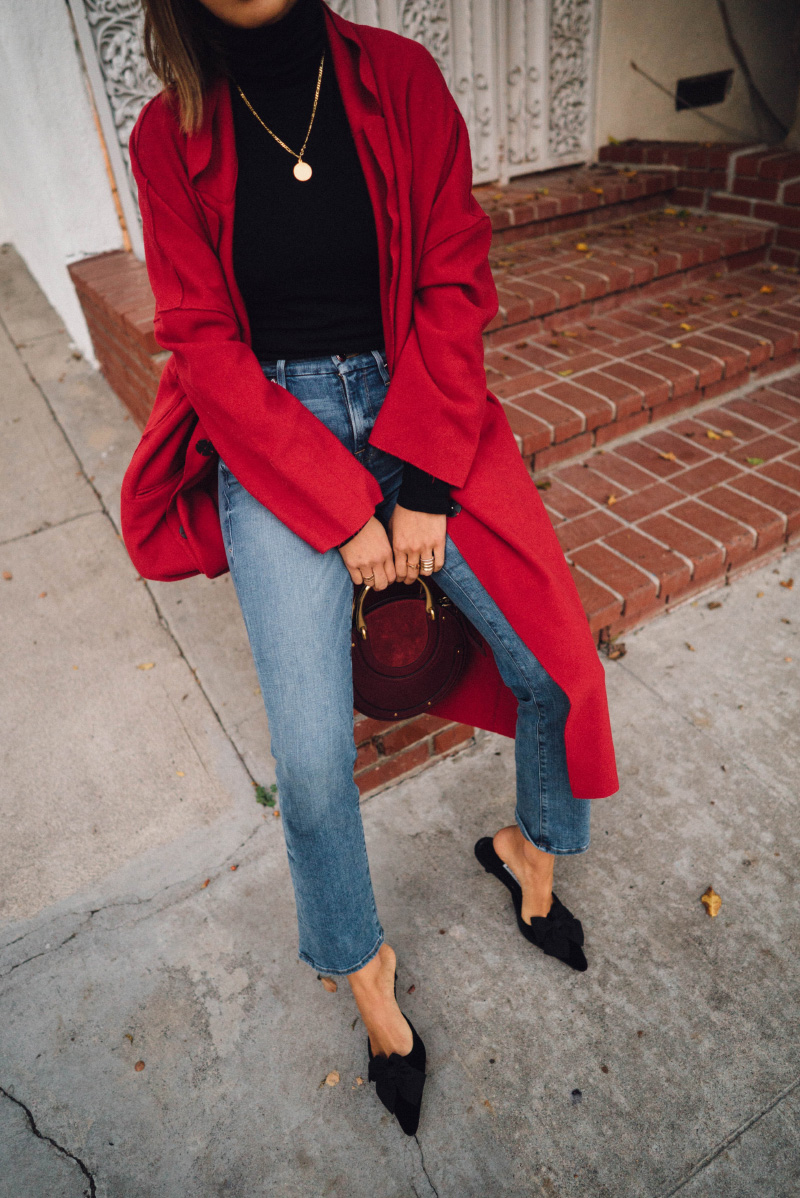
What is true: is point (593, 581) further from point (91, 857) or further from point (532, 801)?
point (91, 857)

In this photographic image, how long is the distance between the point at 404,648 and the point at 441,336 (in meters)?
0.66

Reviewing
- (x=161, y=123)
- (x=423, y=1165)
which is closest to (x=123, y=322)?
(x=161, y=123)

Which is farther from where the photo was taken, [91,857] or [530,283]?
[530,283]

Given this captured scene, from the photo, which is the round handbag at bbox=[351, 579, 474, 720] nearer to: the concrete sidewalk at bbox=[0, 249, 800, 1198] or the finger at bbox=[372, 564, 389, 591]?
the finger at bbox=[372, 564, 389, 591]

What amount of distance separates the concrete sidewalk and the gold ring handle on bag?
78 centimetres

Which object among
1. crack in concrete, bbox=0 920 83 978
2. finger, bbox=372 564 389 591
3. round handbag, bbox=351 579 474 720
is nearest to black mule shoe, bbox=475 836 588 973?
round handbag, bbox=351 579 474 720

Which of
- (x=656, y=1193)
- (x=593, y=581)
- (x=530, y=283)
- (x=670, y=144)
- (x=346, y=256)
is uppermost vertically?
(x=346, y=256)

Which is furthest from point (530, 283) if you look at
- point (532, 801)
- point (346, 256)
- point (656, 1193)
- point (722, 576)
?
point (656, 1193)

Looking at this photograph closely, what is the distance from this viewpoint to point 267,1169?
146cm

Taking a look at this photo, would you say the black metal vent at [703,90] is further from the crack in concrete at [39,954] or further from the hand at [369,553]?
the crack in concrete at [39,954]

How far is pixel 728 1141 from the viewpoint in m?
1.44

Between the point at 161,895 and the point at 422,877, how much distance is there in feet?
2.29

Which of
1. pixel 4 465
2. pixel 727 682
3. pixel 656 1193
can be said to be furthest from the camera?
pixel 4 465

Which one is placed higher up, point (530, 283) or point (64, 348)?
point (530, 283)
